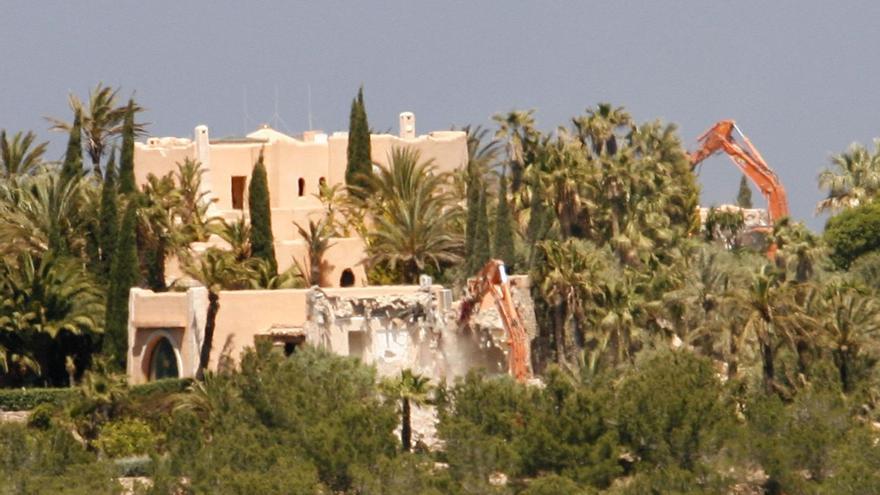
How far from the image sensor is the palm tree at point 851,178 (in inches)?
3898

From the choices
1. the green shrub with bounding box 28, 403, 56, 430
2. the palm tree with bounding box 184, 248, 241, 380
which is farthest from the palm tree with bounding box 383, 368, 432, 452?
the green shrub with bounding box 28, 403, 56, 430

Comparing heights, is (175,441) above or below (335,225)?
below

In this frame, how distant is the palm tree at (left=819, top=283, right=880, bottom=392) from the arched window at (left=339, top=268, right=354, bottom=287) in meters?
13.1

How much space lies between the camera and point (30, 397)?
2891 inches

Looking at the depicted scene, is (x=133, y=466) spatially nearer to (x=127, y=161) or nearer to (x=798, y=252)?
(x=127, y=161)

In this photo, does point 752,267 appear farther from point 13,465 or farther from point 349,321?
point 13,465

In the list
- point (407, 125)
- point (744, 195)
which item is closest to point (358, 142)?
point (407, 125)

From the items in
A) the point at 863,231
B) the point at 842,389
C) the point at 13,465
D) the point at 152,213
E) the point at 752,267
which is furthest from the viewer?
the point at 863,231

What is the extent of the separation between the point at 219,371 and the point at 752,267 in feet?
53.1

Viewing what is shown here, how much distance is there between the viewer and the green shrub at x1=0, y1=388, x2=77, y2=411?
240 feet

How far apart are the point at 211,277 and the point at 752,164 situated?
94.9 ft

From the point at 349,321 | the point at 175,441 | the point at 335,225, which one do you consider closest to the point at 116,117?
the point at 335,225

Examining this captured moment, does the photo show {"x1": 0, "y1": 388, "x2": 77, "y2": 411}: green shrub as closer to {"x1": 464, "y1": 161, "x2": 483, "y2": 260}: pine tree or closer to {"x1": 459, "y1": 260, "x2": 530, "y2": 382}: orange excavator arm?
{"x1": 459, "y1": 260, "x2": 530, "y2": 382}: orange excavator arm

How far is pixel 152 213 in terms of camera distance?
7781cm
